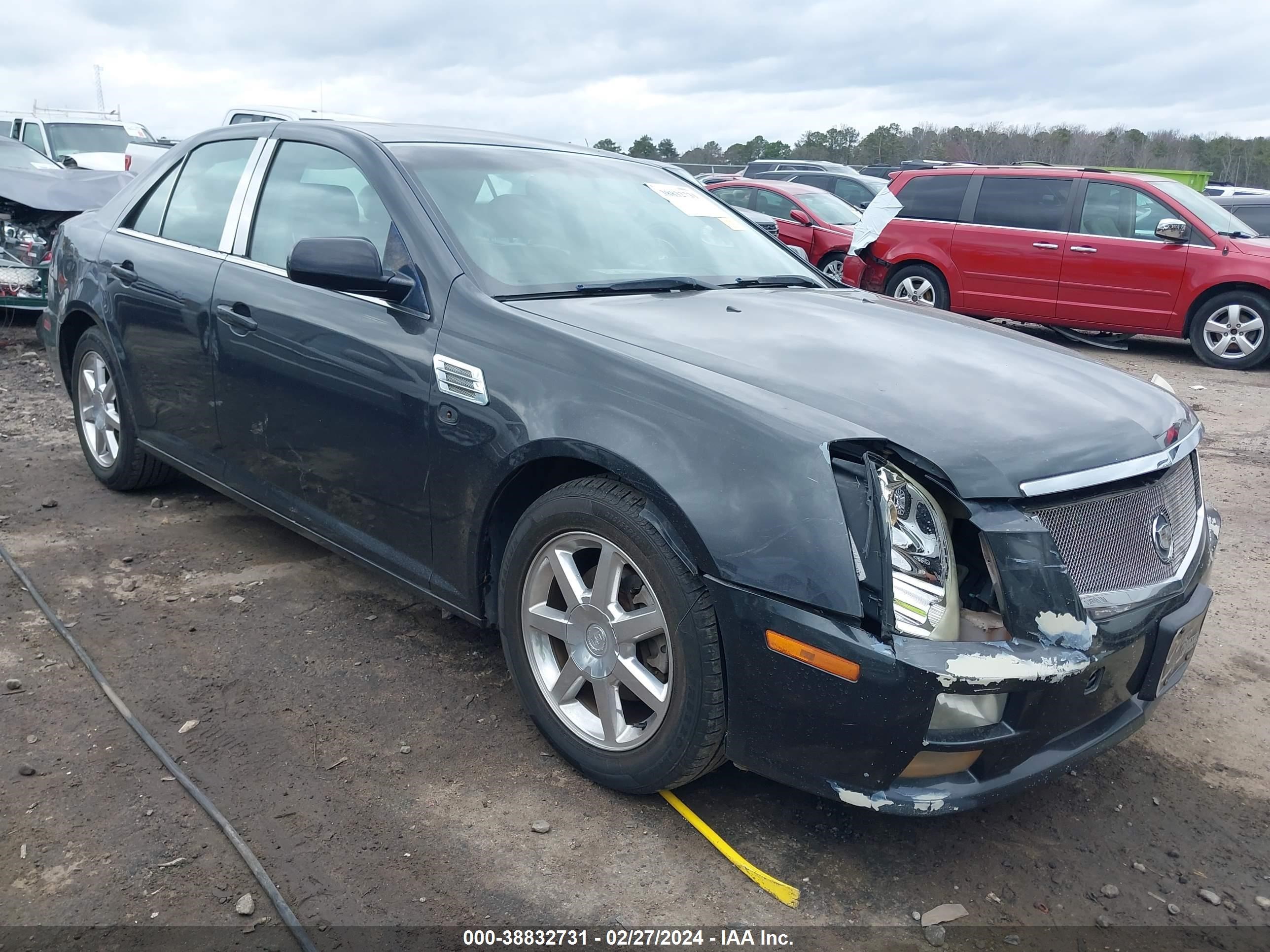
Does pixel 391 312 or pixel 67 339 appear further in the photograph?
pixel 67 339

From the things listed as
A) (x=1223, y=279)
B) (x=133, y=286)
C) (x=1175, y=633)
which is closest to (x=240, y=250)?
(x=133, y=286)

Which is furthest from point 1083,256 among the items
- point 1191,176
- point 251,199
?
point 1191,176

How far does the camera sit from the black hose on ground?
220 cm

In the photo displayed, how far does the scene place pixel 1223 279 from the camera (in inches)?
363

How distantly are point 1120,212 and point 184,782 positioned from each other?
9615 mm

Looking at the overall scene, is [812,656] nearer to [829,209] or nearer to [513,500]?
[513,500]

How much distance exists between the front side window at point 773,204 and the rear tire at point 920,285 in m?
2.12

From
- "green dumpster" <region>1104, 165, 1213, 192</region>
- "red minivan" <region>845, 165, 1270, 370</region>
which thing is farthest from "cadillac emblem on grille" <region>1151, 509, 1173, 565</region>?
"green dumpster" <region>1104, 165, 1213, 192</region>

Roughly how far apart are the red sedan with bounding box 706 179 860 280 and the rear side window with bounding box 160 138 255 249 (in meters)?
8.47

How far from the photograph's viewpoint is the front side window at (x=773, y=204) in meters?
12.7

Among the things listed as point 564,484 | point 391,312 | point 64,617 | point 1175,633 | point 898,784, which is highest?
point 391,312

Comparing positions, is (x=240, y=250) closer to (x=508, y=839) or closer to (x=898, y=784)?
(x=508, y=839)

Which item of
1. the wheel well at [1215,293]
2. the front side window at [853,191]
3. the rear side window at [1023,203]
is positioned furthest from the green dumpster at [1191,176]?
the wheel well at [1215,293]

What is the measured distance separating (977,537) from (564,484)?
3.28ft
